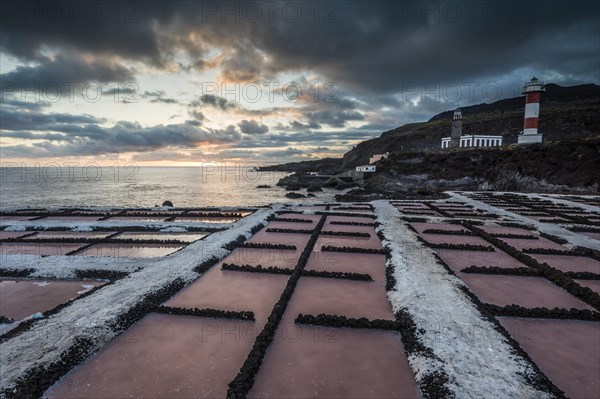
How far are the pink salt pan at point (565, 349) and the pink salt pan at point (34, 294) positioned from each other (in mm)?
13200

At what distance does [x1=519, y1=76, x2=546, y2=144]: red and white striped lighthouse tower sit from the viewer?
50.6 meters

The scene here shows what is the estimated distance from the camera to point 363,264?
13.2 metres

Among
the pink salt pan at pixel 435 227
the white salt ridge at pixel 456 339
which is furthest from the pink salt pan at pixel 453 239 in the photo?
the white salt ridge at pixel 456 339

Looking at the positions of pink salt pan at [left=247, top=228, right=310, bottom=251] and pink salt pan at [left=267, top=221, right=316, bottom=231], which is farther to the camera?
pink salt pan at [left=267, top=221, right=316, bottom=231]

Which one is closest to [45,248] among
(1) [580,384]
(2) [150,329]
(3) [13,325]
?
(3) [13,325]

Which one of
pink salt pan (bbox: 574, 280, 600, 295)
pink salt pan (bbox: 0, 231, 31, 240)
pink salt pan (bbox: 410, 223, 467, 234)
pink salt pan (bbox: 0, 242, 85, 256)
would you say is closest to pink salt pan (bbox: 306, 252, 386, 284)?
pink salt pan (bbox: 410, 223, 467, 234)

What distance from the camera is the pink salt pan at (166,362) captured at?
593 centimetres

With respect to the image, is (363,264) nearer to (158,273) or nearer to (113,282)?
(158,273)

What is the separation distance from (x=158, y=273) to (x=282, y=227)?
9623 millimetres

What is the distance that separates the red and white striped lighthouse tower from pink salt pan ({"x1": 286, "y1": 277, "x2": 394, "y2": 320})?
55.6 metres

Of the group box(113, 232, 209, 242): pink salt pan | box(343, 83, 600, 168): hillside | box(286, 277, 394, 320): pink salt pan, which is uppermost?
box(343, 83, 600, 168): hillside

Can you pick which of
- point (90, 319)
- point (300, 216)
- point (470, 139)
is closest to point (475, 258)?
point (300, 216)

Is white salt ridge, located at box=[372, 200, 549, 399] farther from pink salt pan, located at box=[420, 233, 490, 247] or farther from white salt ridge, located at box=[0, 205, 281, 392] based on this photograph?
white salt ridge, located at box=[0, 205, 281, 392]

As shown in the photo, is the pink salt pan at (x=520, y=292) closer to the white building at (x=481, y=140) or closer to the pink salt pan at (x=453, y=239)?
the pink salt pan at (x=453, y=239)
